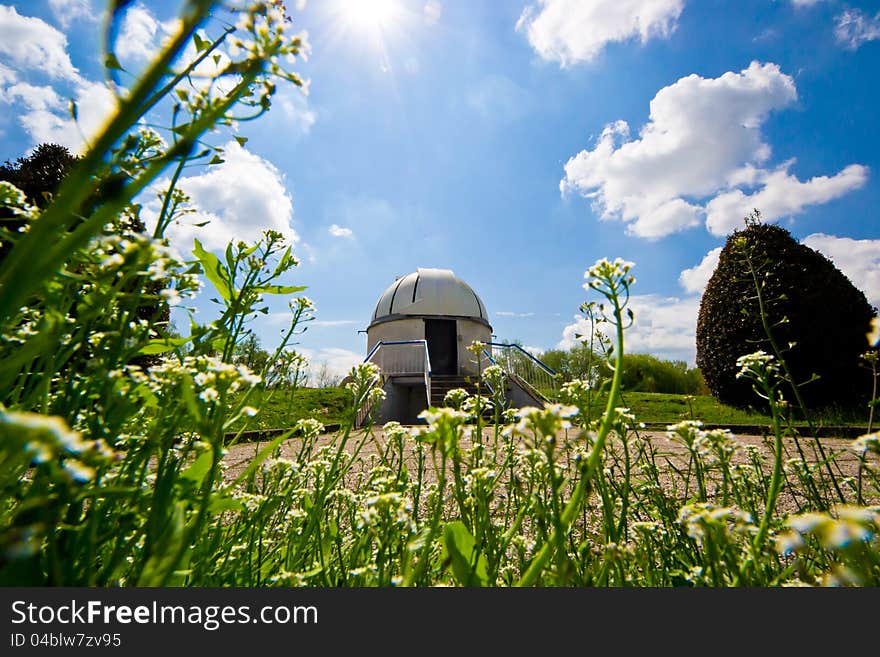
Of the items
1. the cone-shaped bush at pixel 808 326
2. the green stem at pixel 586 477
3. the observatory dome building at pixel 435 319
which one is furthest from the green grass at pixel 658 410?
the green stem at pixel 586 477

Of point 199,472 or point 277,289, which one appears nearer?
point 199,472

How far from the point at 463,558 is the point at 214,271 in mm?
1248

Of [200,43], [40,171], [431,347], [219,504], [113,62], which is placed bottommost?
Result: [219,504]

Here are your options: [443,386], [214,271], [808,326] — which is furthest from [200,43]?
[443,386]

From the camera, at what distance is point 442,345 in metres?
18.3

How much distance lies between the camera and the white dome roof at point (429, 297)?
1856cm

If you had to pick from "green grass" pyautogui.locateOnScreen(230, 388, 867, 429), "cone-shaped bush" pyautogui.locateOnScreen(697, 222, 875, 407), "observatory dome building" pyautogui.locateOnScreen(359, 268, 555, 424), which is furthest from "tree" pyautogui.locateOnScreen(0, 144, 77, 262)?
"cone-shaped bush" pyautogui.locateOnScreen(697, 222, 875, 407)

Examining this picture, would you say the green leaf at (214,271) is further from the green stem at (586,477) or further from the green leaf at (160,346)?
the green stem at (586,477)

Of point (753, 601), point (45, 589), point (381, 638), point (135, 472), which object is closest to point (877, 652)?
point (753, 601)

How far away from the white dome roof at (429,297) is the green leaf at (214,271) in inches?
657

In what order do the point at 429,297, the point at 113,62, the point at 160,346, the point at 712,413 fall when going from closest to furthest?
the point at 113,62, the point at 160,346, the point at 712,413, the point at 429,297

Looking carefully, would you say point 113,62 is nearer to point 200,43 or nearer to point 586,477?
point 200,43

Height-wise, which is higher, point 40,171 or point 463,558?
point 40,171

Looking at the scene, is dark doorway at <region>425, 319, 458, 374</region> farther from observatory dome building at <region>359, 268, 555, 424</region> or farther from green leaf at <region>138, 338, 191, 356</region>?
green leaf at <region>138, 338, 191, 356</region>
